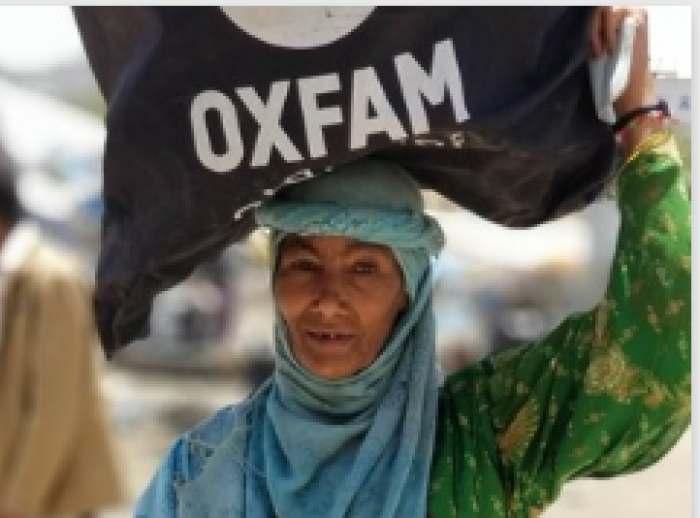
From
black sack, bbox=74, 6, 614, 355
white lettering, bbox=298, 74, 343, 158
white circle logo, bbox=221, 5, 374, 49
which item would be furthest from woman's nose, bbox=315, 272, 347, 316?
white circle logo, bbox=221, 5, 374, 49

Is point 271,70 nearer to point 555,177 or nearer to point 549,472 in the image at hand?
point 555,177

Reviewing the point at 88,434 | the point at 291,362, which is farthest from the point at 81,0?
the point at 88,434

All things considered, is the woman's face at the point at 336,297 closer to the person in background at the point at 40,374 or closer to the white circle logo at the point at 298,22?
the white circle logo at the point at 298,22

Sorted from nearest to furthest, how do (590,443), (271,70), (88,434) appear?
(271,70), (590,443), (88,434)

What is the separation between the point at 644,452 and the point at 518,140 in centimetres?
54

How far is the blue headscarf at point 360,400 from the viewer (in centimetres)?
250

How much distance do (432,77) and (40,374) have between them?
5.95 ft

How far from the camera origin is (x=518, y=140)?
7.73 feet

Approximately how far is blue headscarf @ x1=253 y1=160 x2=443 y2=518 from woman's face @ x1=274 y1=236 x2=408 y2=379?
0.09 feet

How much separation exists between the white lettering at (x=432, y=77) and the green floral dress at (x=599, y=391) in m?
0.36

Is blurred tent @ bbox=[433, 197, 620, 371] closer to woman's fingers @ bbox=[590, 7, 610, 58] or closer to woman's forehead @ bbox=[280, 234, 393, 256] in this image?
woman's forehead @ bbox=[280, 234, 393, 256]

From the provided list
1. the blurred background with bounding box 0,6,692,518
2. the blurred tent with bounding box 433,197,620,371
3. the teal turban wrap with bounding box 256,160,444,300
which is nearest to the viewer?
the teal turban wrap with bounding box 256,160,444,300

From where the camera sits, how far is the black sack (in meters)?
2.29

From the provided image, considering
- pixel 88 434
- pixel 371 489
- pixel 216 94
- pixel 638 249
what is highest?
pixel 216 94
